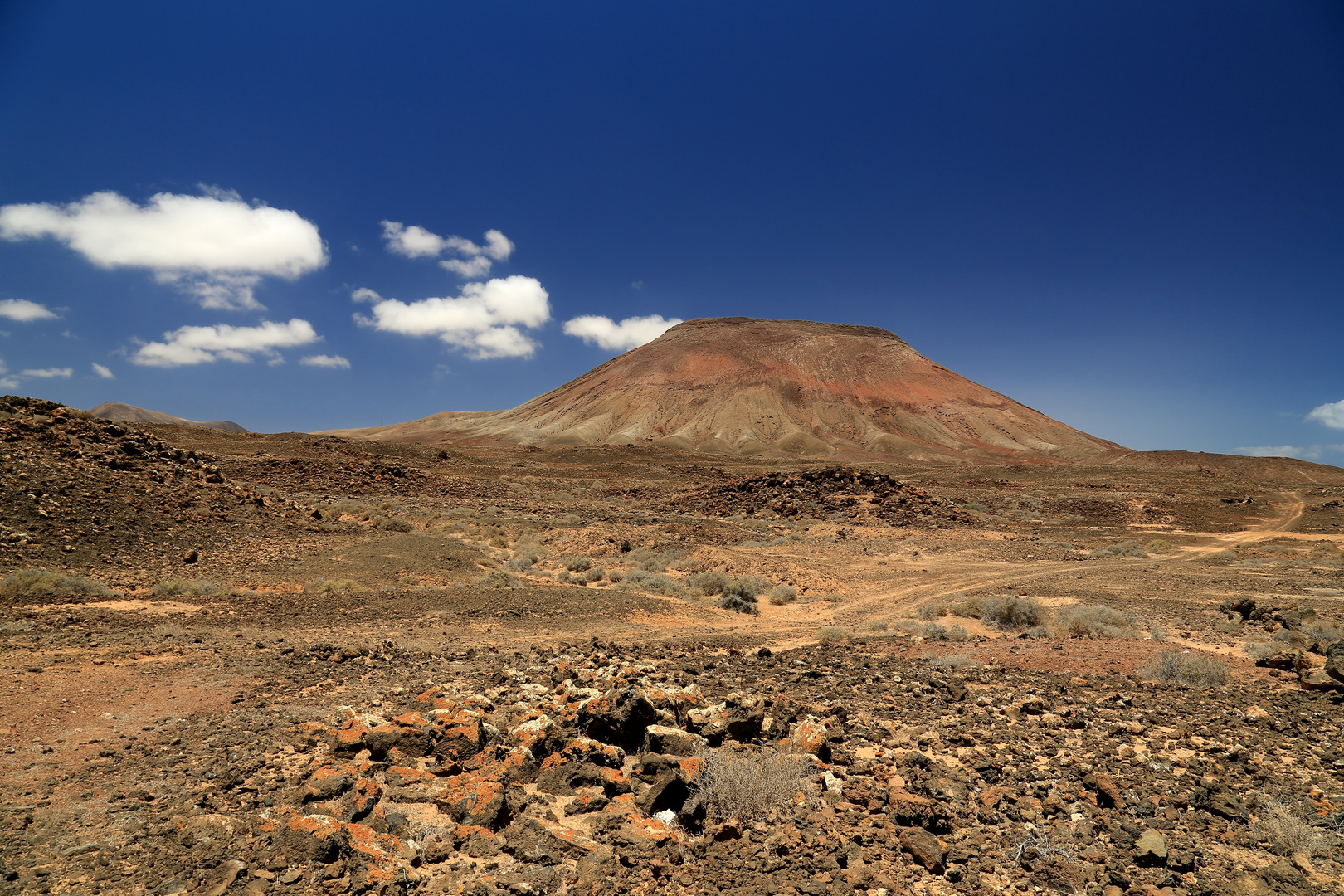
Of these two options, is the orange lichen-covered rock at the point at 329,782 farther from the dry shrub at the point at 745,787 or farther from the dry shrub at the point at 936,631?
the dry shrub at the point at 936,631

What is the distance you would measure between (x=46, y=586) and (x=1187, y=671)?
18953 millimetres

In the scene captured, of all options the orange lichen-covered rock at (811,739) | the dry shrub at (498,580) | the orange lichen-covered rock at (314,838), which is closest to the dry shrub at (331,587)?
the dry shrub at (498,580)

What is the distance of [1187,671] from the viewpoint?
25.9 feet

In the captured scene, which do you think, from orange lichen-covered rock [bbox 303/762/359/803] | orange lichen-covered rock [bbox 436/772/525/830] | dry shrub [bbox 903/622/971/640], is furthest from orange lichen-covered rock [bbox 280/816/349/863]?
dry shrub [bbox 903/622/971/640]

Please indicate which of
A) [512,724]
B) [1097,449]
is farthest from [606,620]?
[1097,449]

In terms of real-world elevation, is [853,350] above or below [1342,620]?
above

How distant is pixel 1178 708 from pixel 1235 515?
130 ft

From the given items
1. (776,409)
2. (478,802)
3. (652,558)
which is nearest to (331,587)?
(652,558)

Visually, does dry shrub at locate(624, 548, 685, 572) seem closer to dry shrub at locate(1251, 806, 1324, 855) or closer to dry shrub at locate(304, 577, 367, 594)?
dry shrub at locate(304, 577, 367, 594)

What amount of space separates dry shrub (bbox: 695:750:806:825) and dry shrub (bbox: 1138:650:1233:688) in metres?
6.20

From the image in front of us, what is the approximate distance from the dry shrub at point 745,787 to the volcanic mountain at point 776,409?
74.1 meters

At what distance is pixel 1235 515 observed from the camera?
3506cm

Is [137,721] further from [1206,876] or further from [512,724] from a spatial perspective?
[1206,876]

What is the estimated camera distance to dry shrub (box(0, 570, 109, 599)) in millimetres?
10586
